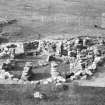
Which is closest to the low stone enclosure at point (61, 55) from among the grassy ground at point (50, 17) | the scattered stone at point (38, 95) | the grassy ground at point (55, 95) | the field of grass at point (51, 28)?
the field of grass at point (51, 28)

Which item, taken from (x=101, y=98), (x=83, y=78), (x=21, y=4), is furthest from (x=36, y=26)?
(x=101, y=98)

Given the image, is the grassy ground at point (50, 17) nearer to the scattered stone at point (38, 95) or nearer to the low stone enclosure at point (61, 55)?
the low stone enclosure at point (61, 55)

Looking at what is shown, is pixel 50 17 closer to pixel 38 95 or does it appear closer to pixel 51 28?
pixel 51 28

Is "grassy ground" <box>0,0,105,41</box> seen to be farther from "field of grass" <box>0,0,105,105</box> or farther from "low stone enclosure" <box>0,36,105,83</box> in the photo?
"low stone enclosure" <box>0,36,105,83</box>

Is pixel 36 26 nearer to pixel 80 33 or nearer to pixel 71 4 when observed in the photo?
pixel 80 33

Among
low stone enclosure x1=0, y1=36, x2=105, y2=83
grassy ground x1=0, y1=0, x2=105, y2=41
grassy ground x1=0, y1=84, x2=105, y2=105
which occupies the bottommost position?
grassy ground x1=0, y1=84, x2=105, y2=105

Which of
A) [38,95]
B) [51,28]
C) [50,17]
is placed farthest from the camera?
[50,17]

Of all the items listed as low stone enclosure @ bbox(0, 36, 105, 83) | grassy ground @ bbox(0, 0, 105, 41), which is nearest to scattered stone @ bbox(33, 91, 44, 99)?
low stone enclosure @ bbox(0, 36, 105, 83)

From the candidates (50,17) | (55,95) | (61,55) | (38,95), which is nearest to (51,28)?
(50,17)
